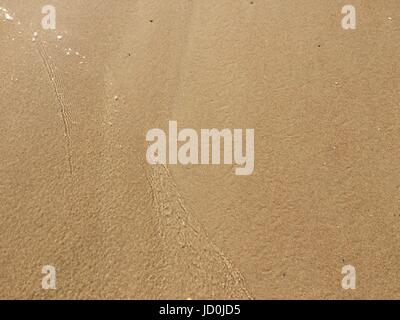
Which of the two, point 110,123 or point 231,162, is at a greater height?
point 110,123

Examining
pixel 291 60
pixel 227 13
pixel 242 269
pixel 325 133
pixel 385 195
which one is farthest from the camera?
pixel 227 13

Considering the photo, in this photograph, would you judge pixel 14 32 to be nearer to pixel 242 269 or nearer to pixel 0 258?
pixel 0 258

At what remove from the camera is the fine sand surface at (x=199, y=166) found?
1.67m

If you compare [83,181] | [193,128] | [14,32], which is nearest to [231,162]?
[193,128]

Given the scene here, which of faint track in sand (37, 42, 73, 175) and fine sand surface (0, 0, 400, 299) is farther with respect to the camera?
faint track in sand (37, 42, 73, 175)

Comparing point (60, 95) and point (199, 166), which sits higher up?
point (60, 95)

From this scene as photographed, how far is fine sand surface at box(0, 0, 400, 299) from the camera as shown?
1674 mm

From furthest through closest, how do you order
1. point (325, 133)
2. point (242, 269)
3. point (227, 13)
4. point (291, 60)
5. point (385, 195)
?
point (227, 13) → point (291, 60) → point (325, 133) → point (385, 195) → point (242, 269)

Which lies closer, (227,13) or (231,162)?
(231,162)

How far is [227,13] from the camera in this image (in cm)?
227

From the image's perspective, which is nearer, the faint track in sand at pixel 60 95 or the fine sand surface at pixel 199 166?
the fine sand surface at pixel 199 166

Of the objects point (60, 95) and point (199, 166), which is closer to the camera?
point (199, 166)

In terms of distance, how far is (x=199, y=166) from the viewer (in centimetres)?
188

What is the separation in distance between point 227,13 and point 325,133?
2.46 ft
